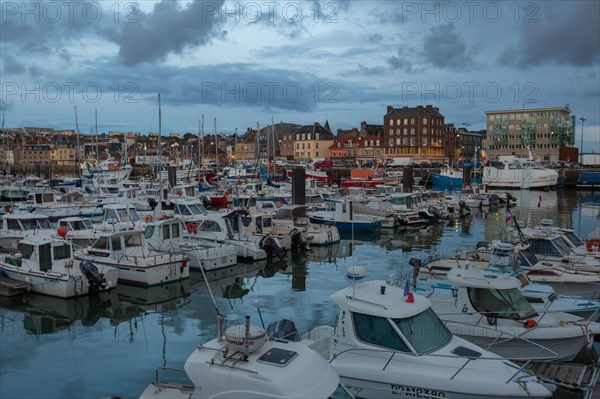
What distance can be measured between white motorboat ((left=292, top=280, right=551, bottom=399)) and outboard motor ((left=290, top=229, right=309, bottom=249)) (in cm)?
1744

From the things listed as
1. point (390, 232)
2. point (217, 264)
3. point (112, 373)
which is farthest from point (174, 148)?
point (112, 373)

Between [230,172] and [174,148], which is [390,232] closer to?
[230,172]

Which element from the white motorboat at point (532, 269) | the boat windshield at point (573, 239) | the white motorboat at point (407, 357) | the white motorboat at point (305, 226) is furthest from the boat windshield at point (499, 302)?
the white motorboat at point (305, 226)

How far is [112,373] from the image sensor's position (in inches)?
479

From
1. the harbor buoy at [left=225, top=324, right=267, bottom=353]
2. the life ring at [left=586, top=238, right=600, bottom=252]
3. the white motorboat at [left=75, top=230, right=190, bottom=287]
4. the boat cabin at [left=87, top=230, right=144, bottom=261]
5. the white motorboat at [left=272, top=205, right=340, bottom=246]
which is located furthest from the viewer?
the white motorboat at [left=272, top=205, right=340, bottom=246]

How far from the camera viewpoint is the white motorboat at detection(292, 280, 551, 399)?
8.64m

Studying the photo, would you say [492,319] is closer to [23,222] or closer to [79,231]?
[79,231]

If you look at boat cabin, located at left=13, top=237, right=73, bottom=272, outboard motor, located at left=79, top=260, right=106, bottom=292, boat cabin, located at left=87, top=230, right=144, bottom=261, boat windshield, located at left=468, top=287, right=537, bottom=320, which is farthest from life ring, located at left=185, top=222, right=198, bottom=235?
boat windshield, located at left=468, top=287, right=537, bottom=320

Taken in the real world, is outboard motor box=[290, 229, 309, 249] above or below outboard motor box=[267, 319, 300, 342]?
below

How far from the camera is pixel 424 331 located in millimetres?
9586

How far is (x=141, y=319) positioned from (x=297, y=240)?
40.0ft

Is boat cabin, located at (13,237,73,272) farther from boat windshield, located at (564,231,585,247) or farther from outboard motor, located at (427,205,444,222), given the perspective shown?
outboard motor, located at (427,205,444,222)

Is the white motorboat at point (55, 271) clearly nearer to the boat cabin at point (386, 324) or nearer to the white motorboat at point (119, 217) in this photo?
the white motorboat at point (119, 217)

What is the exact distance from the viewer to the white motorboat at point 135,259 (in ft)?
64.2
